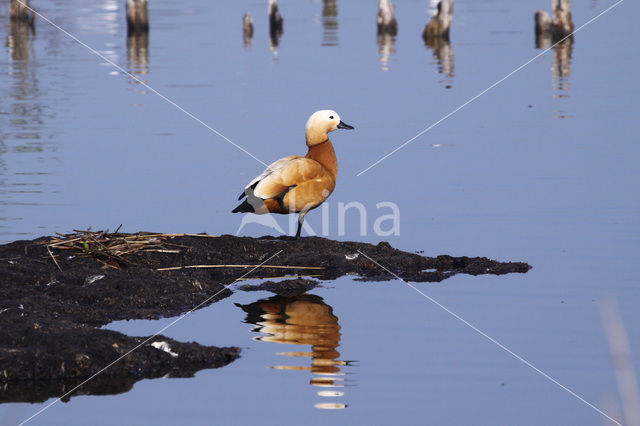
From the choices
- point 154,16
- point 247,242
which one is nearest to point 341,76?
point 247,242

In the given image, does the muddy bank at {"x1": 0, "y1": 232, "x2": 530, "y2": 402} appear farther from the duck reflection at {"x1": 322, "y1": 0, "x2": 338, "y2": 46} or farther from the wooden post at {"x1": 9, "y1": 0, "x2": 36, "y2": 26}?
the wooden post at {"x1": 9, "y1": 0, "x2": 36, "y2": 26}

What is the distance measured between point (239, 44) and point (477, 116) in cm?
1993

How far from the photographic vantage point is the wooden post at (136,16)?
41.1 m

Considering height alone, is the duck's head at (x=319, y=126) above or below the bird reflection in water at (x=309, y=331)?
above

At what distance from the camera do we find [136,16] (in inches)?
1618

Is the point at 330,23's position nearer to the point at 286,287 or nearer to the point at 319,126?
the point at 319,126

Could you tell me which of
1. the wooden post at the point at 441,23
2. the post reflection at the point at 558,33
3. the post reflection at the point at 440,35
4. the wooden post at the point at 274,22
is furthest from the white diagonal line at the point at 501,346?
the wooden post at the point at 274,22

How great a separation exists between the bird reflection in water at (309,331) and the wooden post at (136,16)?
33.3m

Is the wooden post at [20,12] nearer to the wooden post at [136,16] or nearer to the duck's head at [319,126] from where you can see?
the wooden post at [136,16]

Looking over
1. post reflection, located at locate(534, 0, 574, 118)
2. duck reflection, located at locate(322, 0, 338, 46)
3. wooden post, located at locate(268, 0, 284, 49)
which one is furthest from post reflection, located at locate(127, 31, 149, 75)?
post reflection, located at locate(534, 0, 574, 118)

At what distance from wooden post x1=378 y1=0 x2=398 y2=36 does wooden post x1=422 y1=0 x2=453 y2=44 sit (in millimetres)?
1773

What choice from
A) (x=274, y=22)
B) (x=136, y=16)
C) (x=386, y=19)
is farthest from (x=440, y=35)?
(x=136, y=16)

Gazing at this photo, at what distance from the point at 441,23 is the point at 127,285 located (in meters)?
31.3

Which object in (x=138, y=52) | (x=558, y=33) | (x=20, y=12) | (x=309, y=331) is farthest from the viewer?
(x=20, y=12)
